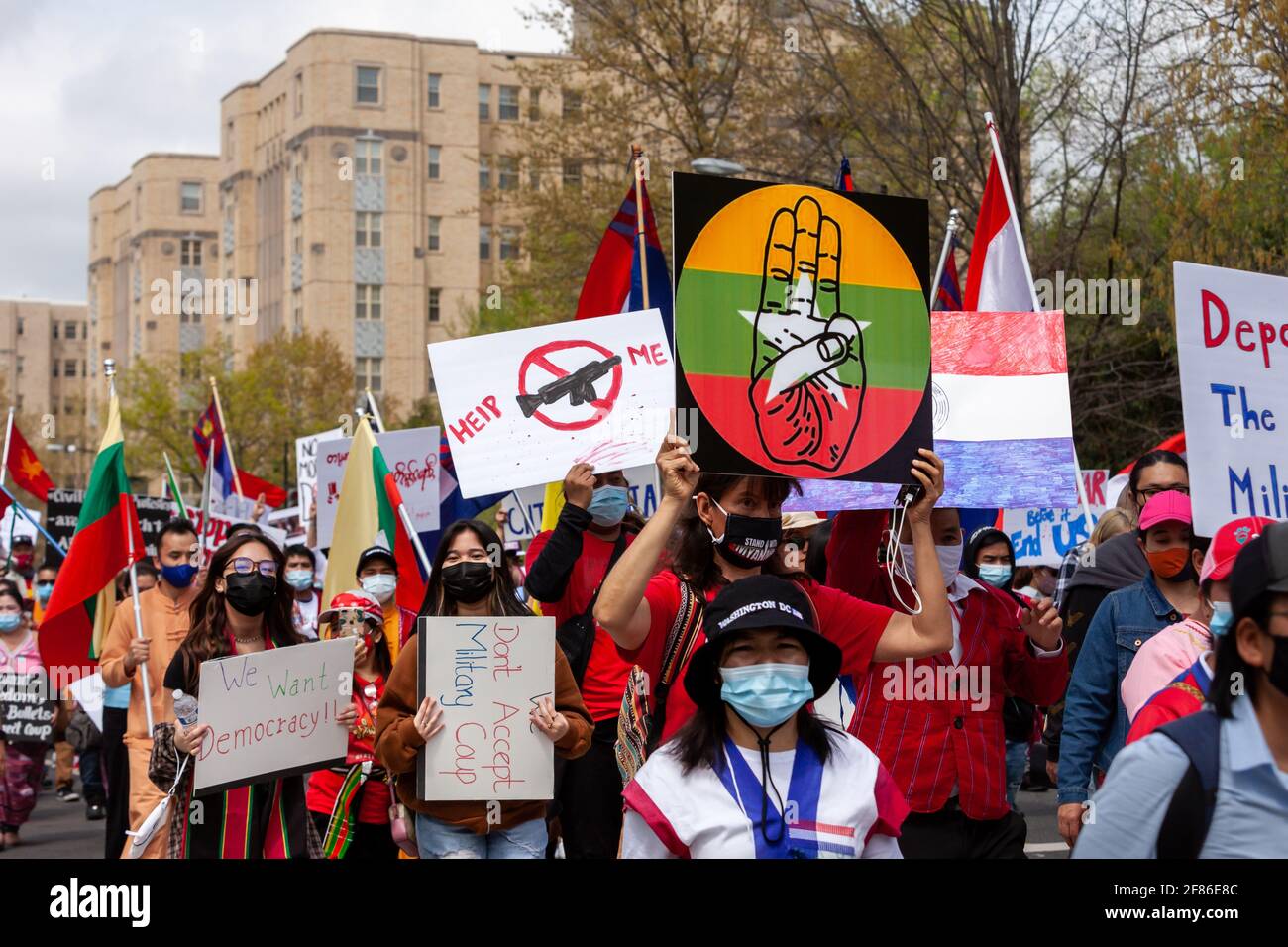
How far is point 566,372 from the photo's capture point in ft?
22.3

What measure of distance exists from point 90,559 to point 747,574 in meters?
5.23

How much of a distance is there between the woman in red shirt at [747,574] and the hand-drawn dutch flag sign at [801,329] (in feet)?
0.29

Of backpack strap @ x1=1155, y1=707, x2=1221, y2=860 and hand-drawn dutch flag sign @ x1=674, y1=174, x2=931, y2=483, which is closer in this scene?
backpack strap @ x1=1155, y1=707, x2=1221, y2=860

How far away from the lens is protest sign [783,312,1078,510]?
5.47 metres

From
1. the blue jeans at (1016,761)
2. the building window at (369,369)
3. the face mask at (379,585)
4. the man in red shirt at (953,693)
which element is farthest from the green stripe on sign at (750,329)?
the building window at (369,369)

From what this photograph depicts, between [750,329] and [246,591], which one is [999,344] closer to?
[750,329]

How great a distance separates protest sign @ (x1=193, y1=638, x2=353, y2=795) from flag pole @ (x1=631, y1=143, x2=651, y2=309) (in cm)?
285

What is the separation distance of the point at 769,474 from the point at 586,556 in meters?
2.30

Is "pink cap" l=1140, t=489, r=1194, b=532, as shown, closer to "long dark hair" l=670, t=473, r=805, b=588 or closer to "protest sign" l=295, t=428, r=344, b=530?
"long dark hair" l=670, t=473, r=805, b=588

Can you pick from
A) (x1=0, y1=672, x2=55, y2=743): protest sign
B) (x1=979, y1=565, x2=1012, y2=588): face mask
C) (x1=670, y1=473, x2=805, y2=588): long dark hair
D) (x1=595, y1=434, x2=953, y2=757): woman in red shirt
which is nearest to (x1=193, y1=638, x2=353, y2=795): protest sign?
(x1=595, y1=434, x2=953, y2=757): woman in red shirt

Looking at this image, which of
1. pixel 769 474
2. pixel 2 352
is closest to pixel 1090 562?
pixel 769 474

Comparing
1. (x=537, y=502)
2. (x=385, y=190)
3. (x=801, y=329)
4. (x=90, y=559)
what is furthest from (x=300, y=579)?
(x=385, y=190)

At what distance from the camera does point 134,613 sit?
28.3ft
